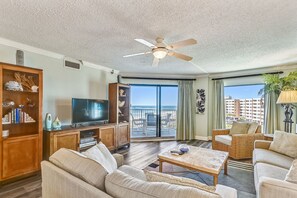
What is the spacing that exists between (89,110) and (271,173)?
3.66 m

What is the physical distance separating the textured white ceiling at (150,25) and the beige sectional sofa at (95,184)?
1615mm

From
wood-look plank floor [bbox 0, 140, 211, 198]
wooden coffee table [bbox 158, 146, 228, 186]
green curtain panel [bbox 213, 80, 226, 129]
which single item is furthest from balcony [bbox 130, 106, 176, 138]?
wooden coffee table [bbox 158, 146, 228, 186]

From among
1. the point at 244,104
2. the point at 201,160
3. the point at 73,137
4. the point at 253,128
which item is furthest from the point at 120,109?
the point at 244,104

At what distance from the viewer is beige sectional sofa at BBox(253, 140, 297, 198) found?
135cm

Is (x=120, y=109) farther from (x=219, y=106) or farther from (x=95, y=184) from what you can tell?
(x=95, y=184)

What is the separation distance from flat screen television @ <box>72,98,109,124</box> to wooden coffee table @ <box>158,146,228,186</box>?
7.08ft

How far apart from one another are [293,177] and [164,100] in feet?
15.9

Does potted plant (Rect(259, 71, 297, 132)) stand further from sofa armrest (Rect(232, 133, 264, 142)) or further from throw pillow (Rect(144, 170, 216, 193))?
throw pillow (Rect(144, 170, 216, 193))

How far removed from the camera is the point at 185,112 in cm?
603

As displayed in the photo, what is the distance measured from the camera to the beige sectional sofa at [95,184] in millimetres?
942

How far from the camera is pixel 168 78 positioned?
6.01 meters

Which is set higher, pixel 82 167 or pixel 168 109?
pixel 168 109

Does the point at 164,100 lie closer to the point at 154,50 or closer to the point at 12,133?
the point at 154,50

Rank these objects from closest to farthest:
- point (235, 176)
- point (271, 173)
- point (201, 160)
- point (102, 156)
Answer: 1. point (102, 156)
2. point (271, 173)
3. point (201, 160)
4. point (235, 176)
